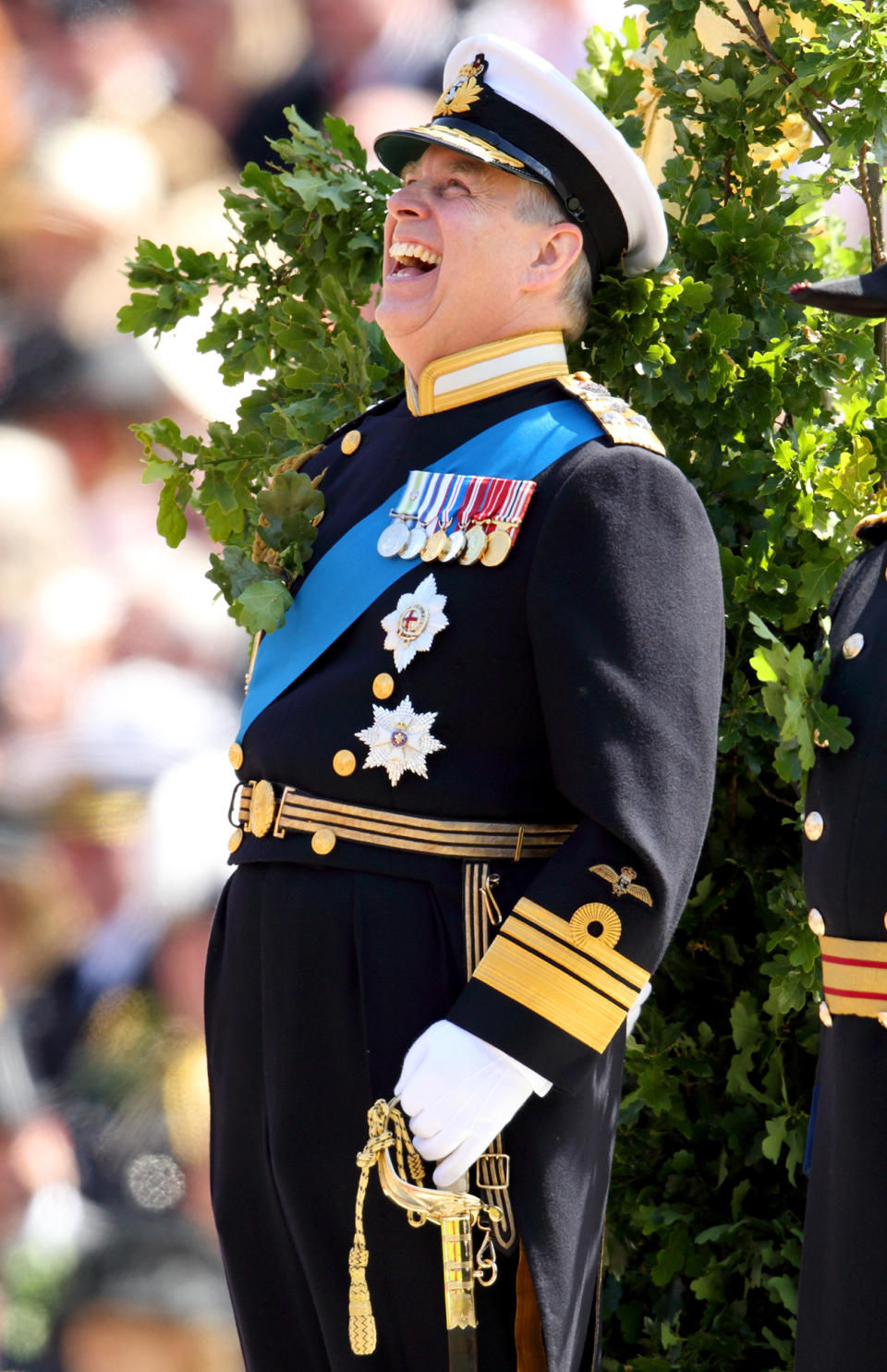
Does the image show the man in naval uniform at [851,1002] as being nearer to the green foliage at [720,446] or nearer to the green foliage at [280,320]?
the green foliage at [720,446]

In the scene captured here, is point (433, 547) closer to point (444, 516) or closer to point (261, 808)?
point (444, 516)

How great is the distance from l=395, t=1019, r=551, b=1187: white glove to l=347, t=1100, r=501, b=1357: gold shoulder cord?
3cm

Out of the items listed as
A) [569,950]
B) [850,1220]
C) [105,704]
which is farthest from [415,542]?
[105,704]

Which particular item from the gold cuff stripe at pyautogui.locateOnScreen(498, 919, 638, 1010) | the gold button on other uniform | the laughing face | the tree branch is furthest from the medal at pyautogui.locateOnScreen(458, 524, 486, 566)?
the tree branch

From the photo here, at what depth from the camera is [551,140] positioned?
1.93 metres

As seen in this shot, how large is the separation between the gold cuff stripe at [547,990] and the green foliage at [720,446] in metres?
0.65

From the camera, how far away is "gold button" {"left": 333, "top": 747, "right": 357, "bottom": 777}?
1.71m

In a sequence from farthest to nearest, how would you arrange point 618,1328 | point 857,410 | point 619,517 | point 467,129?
point 618,1328, point 857,410, point 467,129, point 619,517

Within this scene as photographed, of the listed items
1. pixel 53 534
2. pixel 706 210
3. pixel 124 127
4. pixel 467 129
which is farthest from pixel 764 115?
pixel 53 534

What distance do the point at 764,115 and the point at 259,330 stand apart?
2.63 feet

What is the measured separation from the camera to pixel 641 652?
1.63 meters

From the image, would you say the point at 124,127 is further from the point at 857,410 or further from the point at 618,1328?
the point at 618,1328

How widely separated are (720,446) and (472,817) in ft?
2.87

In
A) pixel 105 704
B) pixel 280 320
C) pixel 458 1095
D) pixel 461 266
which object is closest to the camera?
pixel 458 1095
